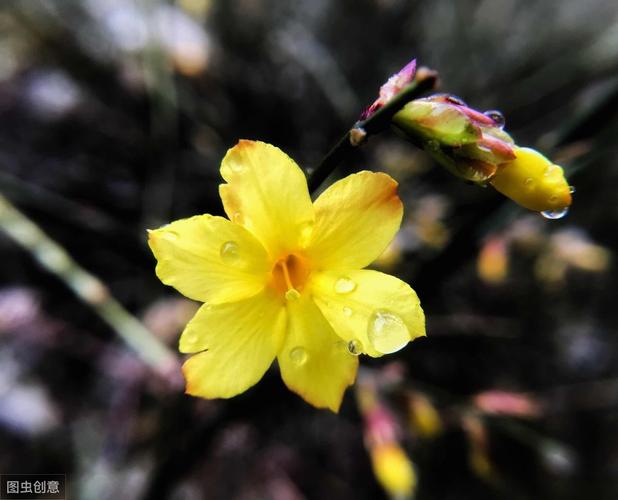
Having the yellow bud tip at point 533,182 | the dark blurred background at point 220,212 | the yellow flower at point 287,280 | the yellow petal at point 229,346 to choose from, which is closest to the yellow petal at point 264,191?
the yellow flower at point 287,280

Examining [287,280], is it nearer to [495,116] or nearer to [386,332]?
[386,332]

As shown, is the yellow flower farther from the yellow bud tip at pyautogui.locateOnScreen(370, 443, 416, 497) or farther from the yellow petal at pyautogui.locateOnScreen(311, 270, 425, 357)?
the yellow bud tip at pyautogui.locateOnScreen(370, 443, 416, 497)

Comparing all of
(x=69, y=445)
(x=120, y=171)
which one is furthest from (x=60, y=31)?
(x=69, y=445)

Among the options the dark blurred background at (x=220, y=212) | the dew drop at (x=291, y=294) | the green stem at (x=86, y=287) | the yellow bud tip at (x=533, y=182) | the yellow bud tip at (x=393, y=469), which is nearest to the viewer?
the yellow bud tip at (x=533, y=182)

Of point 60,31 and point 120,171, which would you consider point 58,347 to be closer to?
point 120,171

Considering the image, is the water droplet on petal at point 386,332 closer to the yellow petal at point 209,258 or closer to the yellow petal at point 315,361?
the yellow petal at point 315,361

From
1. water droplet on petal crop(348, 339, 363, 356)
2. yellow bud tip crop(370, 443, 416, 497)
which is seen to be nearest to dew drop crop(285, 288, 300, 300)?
water droplet on petal crop(348, 339, 363, 356)
